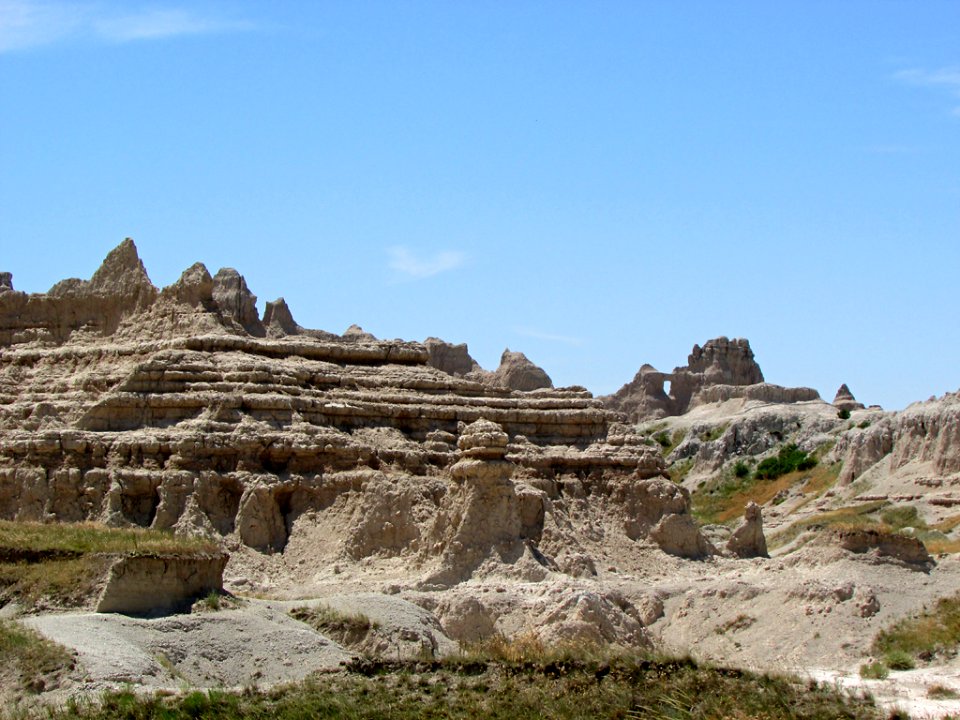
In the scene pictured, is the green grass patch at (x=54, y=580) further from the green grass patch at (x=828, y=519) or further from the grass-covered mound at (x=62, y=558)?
the green grass patch at (x=828, y=519)

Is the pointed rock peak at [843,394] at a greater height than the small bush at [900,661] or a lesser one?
greater

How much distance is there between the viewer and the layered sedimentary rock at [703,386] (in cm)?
10494

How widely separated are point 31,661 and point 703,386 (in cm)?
8328

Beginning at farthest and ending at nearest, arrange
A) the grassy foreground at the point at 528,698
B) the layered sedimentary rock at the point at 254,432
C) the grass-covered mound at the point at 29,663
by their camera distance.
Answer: the layered sedimentary rock at the point at 254,432 < the grass-covered mound at the point at 29,663 < the grassy foreground at the point at 528,698

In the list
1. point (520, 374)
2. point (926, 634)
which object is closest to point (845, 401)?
point (520, 374)

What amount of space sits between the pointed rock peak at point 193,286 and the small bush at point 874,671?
69.2 ft

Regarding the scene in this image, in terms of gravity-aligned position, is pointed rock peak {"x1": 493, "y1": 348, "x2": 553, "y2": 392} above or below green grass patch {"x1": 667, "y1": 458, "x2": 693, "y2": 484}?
above

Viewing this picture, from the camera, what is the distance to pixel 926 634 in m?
38.0

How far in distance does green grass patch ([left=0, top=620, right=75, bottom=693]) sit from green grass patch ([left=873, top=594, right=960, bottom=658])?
615 inches

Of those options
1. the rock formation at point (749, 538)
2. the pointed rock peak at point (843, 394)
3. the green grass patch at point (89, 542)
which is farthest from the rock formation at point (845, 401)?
the green grass patch at point (89, 542)

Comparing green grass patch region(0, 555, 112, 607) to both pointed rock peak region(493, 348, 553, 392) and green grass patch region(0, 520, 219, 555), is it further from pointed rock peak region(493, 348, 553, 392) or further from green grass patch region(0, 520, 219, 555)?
pointed rock peak region(493, 348, 553, 392)

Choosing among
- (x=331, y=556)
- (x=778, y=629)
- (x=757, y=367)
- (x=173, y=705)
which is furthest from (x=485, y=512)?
(x=757, y=367)

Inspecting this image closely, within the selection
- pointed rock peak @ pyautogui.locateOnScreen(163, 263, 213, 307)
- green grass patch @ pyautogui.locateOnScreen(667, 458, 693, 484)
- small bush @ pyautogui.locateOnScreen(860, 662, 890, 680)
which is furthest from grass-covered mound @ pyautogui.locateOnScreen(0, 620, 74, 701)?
green grass patch @ pyautogui.locateOnScreen(667, 458, 693, 484)

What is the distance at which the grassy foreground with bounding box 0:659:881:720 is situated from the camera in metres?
26.2
